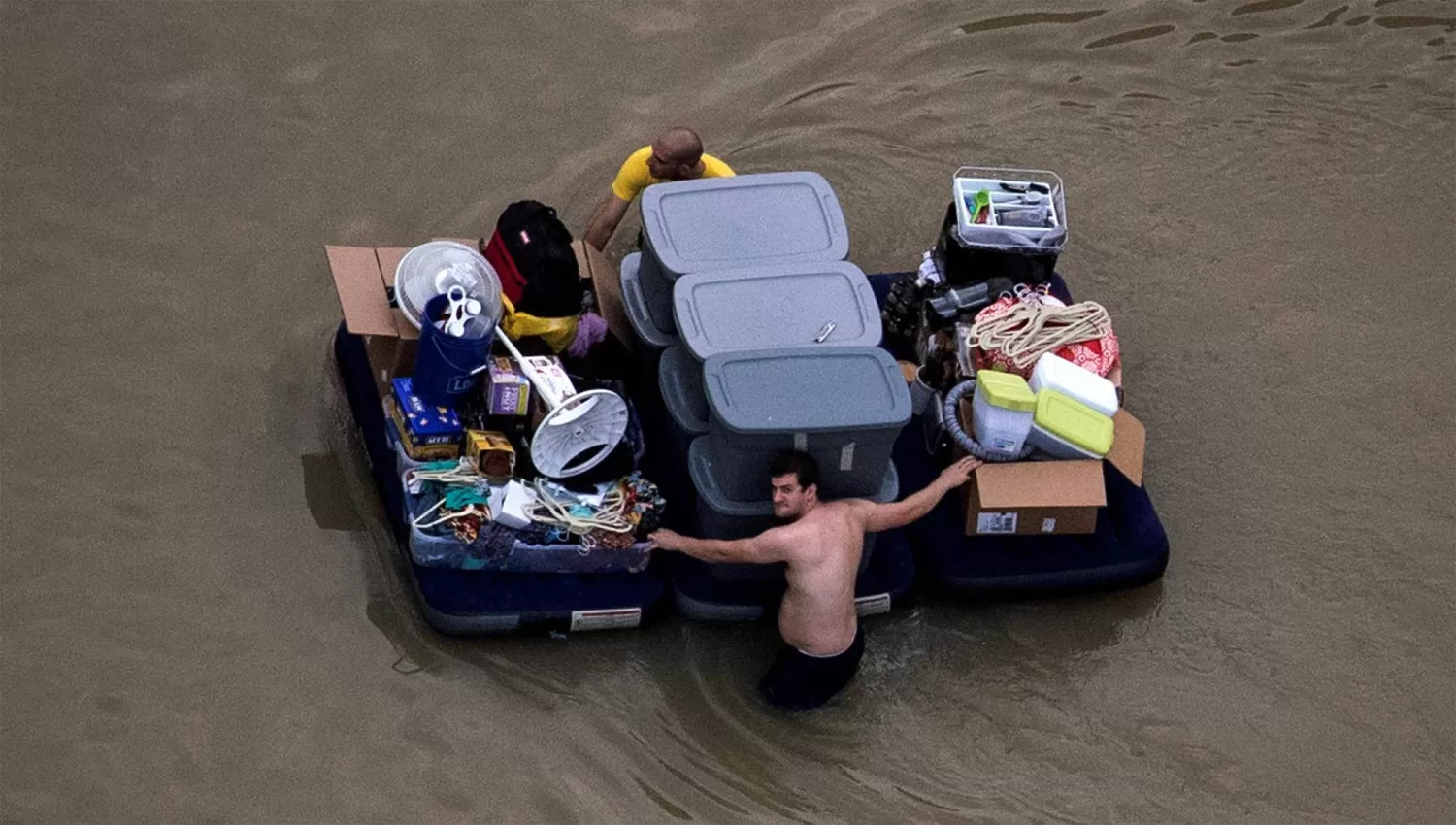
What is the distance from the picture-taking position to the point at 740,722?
677cm

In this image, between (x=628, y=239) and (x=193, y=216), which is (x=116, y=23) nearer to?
(x=193, y=216)

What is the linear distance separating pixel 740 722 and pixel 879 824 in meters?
0.66

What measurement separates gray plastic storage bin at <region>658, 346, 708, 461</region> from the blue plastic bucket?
0.72m

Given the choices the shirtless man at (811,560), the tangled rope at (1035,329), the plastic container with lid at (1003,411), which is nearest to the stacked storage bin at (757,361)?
the shirtless man at (811,560)

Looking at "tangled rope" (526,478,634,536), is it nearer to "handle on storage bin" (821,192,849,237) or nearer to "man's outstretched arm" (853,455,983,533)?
"man's outstretched arm" (853,455,983,533)

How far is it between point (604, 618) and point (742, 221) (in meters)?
1.77

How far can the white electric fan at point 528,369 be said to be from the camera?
6.71 m

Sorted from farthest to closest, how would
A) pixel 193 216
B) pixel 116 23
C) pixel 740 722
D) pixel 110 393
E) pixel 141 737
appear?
1. pixel 116 23
2. pixel 193 216
3. pixel 110 393
4. pixel 740 722
5. pixel 141 737

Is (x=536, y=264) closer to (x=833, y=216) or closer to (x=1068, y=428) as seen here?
(x=833, y=216)

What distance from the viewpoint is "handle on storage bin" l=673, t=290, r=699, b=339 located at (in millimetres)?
6875

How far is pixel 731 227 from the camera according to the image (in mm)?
7379

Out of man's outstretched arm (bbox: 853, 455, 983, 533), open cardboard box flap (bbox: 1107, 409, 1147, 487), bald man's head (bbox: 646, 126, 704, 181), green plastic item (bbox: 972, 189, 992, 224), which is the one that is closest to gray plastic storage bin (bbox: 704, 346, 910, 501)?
man's outstretched arm (bbox: 853, 455, 983, 533)

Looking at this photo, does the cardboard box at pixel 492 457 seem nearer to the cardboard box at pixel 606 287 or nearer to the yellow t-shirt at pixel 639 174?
the cardboard box at pixel 606 287

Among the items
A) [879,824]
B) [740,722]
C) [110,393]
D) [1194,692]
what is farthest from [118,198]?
[1194,692]
